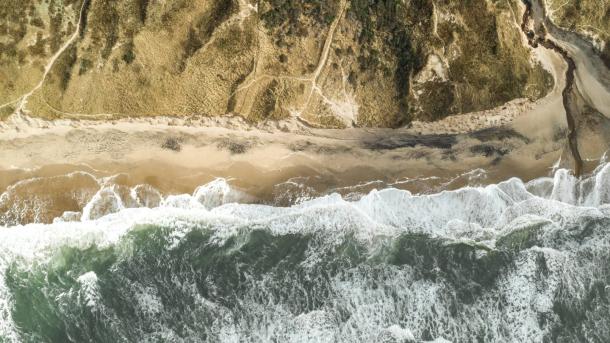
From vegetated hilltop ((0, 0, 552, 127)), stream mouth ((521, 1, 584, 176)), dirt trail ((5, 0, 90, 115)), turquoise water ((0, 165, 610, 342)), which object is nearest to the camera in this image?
vegetated hilltop ((0, 0, 552, 127))

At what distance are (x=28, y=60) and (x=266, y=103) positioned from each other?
10.5 m

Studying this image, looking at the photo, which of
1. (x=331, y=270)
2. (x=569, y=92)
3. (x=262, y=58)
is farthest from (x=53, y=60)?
(x=569, y=92)

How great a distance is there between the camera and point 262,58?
2473cm

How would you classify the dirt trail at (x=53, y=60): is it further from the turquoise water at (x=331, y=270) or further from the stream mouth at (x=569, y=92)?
the stream mouth at (x=569, y=92)

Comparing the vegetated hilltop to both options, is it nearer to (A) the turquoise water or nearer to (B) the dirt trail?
(B) the dirt trail

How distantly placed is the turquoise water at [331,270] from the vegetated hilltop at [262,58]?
174 inches

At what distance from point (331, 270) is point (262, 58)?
1020cm

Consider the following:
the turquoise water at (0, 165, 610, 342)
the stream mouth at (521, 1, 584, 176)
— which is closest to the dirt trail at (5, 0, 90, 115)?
the turquoise water at (0, 165, 610, 342)

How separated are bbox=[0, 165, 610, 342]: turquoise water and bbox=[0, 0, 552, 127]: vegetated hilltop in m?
4.43

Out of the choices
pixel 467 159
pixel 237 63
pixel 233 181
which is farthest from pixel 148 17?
pixel 467 159

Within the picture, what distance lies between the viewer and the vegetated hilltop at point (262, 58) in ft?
79.8

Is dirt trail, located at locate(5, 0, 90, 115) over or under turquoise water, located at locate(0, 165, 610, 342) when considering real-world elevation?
over

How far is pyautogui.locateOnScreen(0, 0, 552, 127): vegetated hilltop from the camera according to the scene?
24.3 meters

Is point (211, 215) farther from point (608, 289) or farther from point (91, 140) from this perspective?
point (608, 289)
